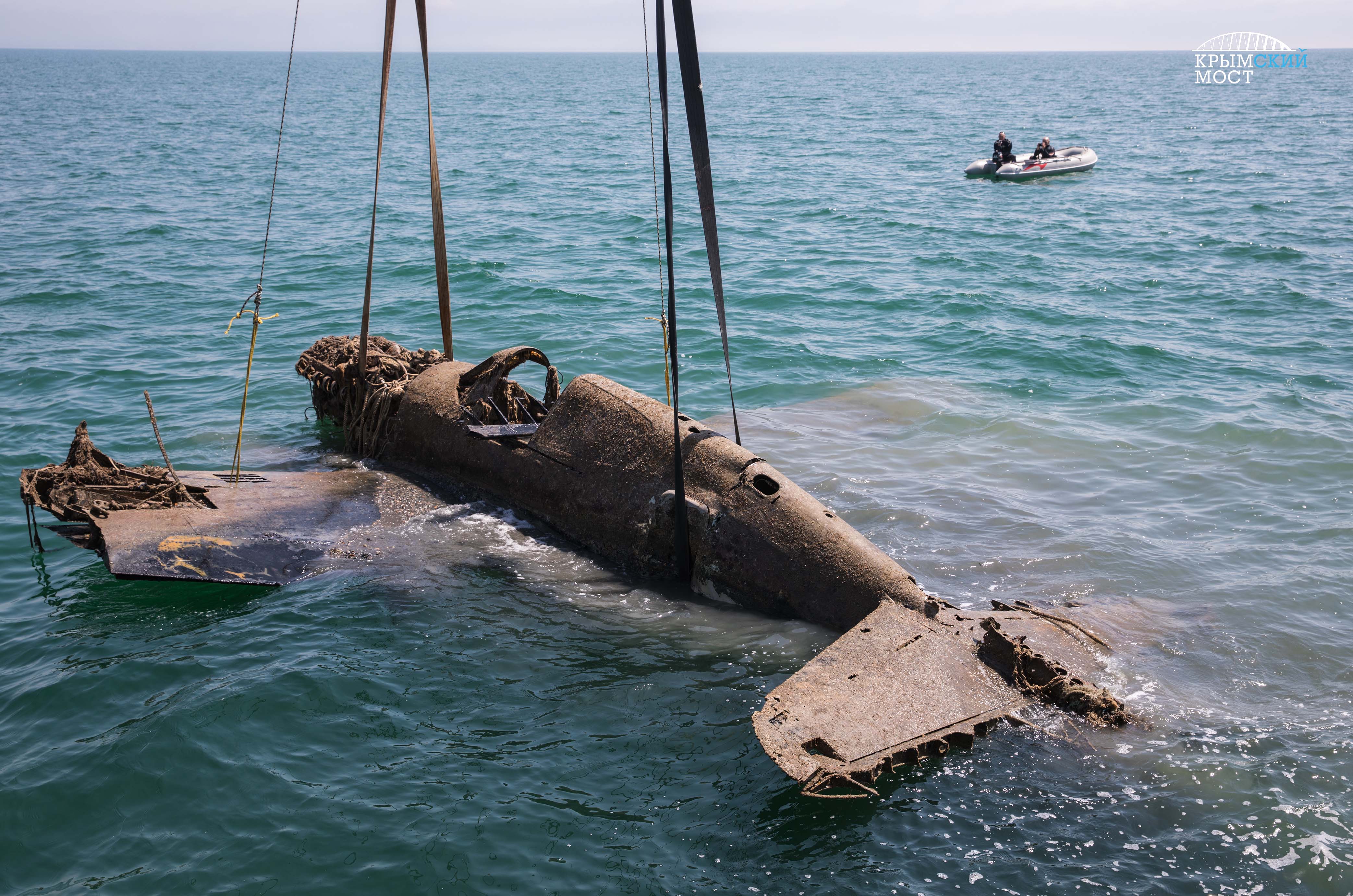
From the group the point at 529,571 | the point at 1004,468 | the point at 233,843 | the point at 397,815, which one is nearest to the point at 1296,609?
the point at 1004,468

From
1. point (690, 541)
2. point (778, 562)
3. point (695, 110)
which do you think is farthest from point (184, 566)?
point (695, 110)

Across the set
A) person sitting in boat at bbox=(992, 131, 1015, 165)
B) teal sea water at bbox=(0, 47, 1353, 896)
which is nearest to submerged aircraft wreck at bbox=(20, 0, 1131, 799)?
teal sea water at bbox=(0, 47, 1353, 896)

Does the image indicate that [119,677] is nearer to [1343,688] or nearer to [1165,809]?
[1165,809]

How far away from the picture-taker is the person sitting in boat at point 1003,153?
32.6 meters

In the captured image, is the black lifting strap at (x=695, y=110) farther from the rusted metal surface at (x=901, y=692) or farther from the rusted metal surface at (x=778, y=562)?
the rusted metal surface at (x=901, y=692)

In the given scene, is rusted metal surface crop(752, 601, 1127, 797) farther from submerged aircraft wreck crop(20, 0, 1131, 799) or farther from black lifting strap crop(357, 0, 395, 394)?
black lifting strap crop(357, 0, 395, 394)

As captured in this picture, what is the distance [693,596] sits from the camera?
6.86 metres

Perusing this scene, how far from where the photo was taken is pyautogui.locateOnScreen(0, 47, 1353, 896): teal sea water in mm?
4957

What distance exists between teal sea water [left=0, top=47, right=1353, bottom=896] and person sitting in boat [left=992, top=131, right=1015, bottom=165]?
726cm

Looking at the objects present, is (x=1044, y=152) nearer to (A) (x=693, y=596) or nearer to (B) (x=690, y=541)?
(B) (x=690, y=541)

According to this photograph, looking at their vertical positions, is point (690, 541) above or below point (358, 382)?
below

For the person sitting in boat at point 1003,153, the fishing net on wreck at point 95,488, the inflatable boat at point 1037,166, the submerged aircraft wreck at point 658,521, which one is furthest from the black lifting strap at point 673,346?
the person sitting in boat at point 1003,153

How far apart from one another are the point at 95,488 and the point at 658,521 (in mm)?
4673

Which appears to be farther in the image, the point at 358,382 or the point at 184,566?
the point at 358,382
